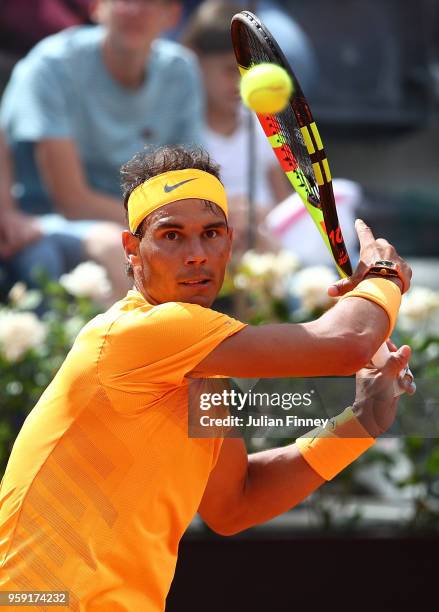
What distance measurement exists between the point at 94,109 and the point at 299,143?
2.77m

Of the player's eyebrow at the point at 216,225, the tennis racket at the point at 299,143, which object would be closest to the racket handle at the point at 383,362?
the tennis racket at the point at 299,143

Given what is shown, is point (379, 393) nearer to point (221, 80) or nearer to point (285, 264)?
point (285, 264)

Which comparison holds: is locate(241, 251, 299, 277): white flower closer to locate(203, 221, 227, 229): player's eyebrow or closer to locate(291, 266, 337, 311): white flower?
locate(291, 266, 337, 311): white flower

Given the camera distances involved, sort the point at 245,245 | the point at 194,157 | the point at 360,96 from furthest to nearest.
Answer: the point at 360,96 → the point at 245,245 → the point at 194,157

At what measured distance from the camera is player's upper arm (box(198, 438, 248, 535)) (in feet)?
7.79

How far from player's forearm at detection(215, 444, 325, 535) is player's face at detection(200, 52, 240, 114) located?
310 centimetres

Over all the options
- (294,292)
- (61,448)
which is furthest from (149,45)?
(61,448)

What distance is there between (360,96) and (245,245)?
1915 millimetres

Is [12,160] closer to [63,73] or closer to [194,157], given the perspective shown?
[63,73]

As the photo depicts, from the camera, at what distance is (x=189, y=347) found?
6.72ft

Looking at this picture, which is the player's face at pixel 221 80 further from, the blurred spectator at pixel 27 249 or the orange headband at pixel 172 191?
the orange headband at pixel 172 191

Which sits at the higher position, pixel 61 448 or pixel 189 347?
pixel 189 347

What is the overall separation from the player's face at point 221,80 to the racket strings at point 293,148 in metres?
2.83

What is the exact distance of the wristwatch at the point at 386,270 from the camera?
212 cm
